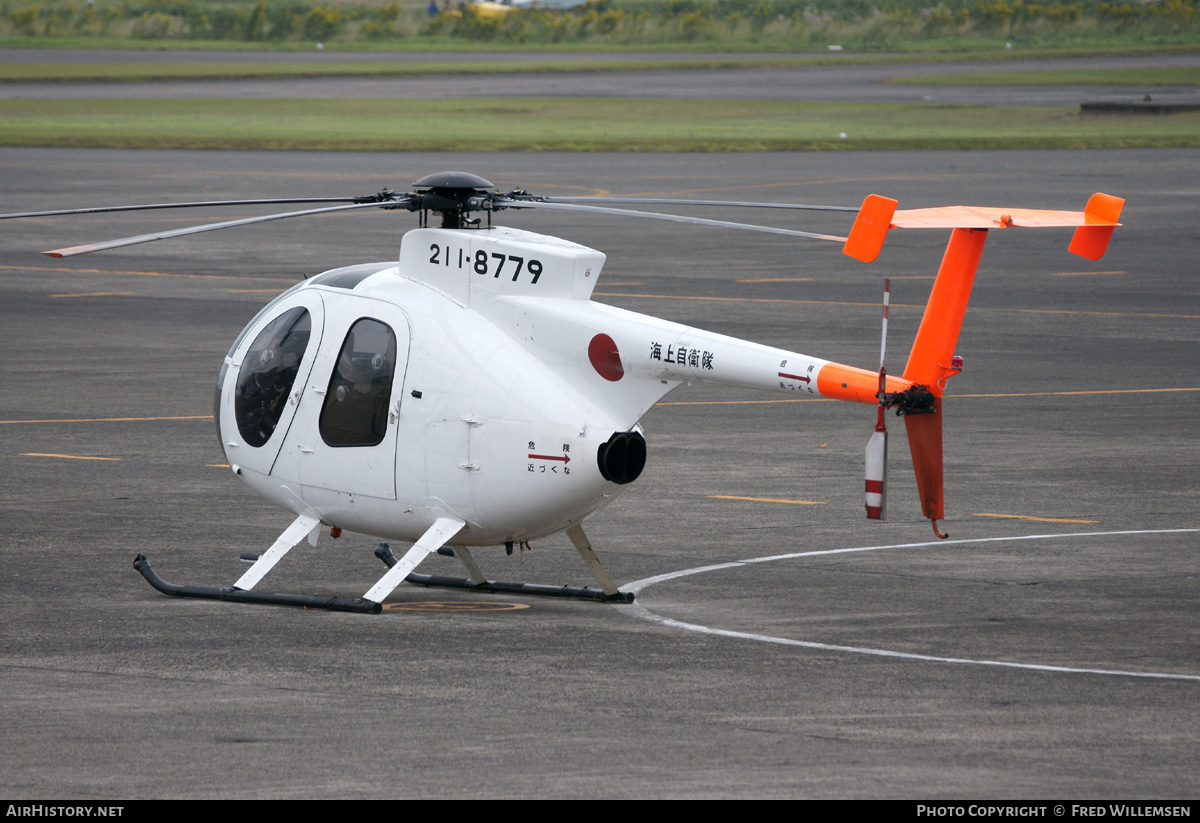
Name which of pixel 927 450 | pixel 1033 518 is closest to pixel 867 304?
pixel 1033 518

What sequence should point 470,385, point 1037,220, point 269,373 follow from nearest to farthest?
point 1037,220, point 470,385, point 269,373

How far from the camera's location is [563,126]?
76.4 m

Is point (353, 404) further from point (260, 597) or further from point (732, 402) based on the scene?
point (732, 402)

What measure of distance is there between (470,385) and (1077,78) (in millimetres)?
90442

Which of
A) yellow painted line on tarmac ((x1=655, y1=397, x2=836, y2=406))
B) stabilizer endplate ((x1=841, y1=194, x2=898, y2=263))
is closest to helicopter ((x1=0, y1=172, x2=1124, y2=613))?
stabilizer endplate ((x1=841, y1=194, x2=898, y2=263))

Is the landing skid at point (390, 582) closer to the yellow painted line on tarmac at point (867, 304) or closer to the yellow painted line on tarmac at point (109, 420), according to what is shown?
the yellow painted line on tarmac at point (109, 420)

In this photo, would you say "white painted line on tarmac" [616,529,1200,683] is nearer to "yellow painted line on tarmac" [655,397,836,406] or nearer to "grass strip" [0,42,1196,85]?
"yellow painted line on tarmac" [655,397,836,406]

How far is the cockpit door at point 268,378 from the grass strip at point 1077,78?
85.1 metres

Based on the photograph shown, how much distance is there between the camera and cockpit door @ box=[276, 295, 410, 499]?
14336 millimetres

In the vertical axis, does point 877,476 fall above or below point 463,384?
below

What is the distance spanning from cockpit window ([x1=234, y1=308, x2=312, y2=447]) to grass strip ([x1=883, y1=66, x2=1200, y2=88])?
8522 cm

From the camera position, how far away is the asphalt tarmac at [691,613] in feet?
33.3

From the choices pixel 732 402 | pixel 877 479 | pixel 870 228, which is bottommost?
pixel 732 402

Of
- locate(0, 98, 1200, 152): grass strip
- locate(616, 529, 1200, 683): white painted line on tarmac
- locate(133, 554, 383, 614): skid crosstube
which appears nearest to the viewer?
locate(616, 529, 1200, 683): white painted line on tarmac
